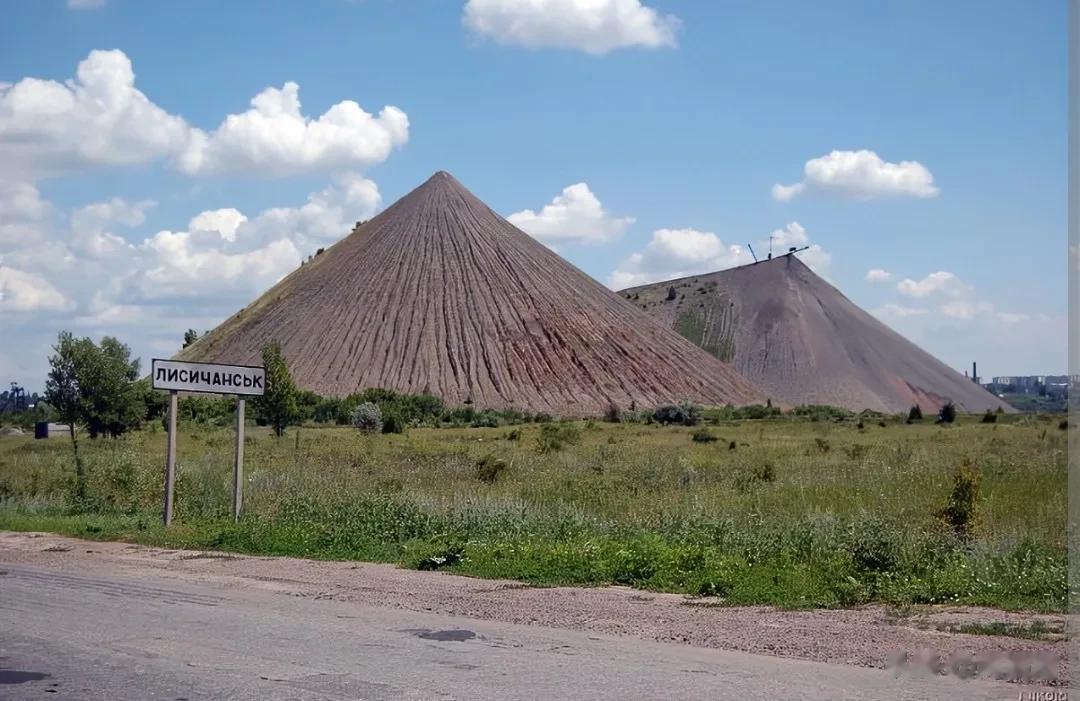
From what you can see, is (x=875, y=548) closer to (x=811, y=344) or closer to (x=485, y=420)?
(x=485, y=420)

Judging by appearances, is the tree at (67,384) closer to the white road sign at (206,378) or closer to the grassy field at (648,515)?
the grassy field at (648,515)

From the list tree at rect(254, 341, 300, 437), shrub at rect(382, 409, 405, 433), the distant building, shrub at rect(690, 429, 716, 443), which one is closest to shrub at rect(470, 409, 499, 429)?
shrub at rect(382, 409, 405, 433)

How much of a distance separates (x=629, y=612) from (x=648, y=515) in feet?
23.5

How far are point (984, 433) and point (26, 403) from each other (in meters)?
105

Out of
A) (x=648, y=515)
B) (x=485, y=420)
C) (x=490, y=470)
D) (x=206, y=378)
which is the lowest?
(x=648, y=515)

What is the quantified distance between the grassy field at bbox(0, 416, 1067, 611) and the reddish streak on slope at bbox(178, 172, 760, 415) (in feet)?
178

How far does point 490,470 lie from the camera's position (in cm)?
2958

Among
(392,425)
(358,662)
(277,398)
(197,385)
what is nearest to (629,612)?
(358,662)

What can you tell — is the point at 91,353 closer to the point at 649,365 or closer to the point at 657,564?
the point at 657,564

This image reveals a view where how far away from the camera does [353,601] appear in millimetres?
12992

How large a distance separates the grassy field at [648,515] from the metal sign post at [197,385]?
2.07 ft

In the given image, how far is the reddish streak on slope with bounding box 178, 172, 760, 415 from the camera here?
303ft

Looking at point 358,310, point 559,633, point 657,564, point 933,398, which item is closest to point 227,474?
point 657,564

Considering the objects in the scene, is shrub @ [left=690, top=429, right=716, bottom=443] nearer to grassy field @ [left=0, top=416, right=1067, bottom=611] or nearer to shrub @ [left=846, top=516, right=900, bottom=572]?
grassy field @ [left=0, top=416, right=1067, bottom=611]
